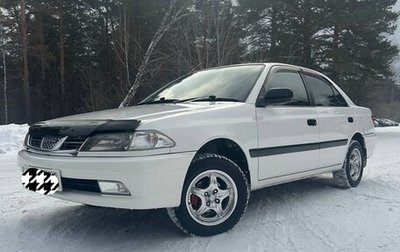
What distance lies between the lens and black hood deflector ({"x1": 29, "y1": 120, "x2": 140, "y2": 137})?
314 centimetres

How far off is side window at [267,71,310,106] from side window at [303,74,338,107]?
18cm

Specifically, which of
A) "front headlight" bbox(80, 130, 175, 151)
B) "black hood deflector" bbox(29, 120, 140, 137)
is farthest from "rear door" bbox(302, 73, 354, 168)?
"black hood deflector" bbox(29, 120, 140, 137)

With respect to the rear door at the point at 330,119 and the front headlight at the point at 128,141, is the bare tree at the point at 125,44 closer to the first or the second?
the rear door at the point at 330,119

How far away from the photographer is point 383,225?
385 centimetres

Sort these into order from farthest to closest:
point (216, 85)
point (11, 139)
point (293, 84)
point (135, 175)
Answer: point (11, 139) < point (293, 84) < point (216, 85) < point (135, 175)

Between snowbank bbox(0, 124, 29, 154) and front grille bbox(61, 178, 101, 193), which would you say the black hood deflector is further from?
snowbank bbox(0, 124, 29, 154)

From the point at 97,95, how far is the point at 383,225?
27.8 meters

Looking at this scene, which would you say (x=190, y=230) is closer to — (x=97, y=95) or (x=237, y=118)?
(x=237, y=118)

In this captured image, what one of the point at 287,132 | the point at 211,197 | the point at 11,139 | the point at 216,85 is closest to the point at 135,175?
the point at 211,197

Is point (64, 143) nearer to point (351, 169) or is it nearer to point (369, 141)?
point (351, 169)

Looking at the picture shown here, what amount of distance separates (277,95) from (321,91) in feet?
4.66

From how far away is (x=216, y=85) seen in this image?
438 cm

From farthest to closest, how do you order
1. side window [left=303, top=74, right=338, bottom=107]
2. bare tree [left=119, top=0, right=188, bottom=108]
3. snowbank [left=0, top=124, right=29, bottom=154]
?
1. bare tree [left=119, top=0, right=188, bottom=108]
2. snowbank [left=0, top=124, right=29, bottom=154]
3. side window [left=303, top=74, right=338, bottom=107]

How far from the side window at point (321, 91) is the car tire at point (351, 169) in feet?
2.28
